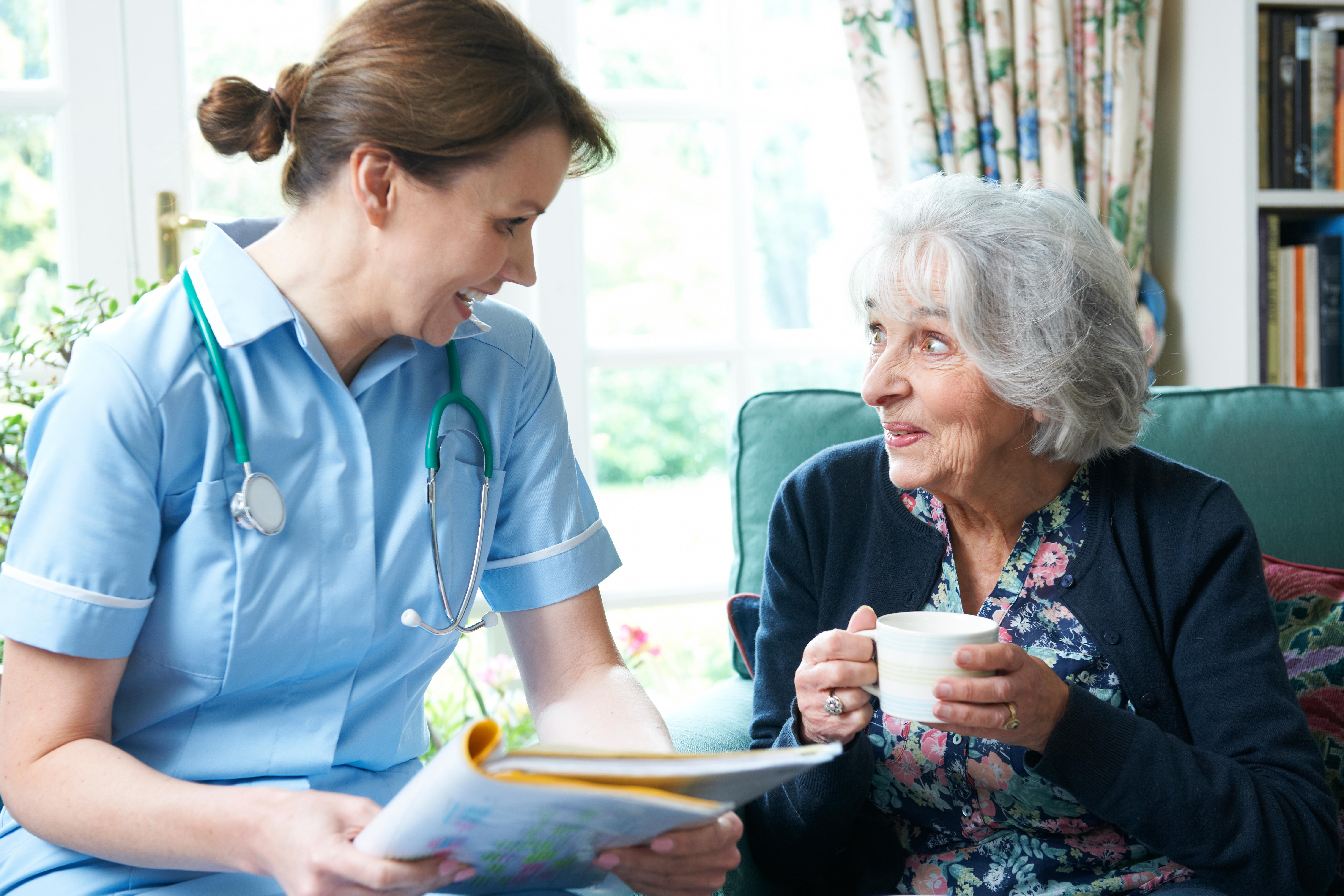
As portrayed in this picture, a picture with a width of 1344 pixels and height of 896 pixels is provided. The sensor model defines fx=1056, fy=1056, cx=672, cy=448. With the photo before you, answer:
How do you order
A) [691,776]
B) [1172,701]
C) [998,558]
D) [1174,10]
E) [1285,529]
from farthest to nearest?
1. [1174,10]
2. [1285,529]
3. [998,558]
4. [1172,701]
5. [691,776]

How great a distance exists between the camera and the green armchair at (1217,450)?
1604 mm

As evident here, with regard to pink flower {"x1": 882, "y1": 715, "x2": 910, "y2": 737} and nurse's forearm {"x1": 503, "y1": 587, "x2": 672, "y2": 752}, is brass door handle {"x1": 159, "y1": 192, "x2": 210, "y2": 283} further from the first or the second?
pink flower {"x1": 882, "y1": 715, "x2": 910, "y2": 737}

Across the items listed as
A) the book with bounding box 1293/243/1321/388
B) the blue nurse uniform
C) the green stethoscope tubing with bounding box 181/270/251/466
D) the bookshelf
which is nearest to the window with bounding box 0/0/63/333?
the blue nurse uniform

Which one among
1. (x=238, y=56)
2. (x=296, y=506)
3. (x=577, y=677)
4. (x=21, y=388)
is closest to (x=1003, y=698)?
(x=577, y=677)

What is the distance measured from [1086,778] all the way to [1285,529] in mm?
774

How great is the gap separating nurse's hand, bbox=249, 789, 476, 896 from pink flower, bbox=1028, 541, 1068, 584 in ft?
2.45

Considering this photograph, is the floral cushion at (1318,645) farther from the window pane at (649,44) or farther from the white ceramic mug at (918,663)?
the window pane at (649,44)

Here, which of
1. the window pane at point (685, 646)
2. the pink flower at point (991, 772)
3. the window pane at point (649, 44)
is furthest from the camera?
the window pane at point (685, 646)

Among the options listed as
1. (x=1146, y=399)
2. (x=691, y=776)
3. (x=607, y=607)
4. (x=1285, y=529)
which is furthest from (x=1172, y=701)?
(x=607, y=607)

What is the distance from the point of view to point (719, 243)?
263 centimetres

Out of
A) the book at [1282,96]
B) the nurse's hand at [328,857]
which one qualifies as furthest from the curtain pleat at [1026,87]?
the nurse's hand at [328,857]

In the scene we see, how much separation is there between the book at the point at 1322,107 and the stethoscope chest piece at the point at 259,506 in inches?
91.2

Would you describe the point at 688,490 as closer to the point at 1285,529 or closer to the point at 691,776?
the point at 1285,529

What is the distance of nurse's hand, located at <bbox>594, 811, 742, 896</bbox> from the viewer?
87 cm
